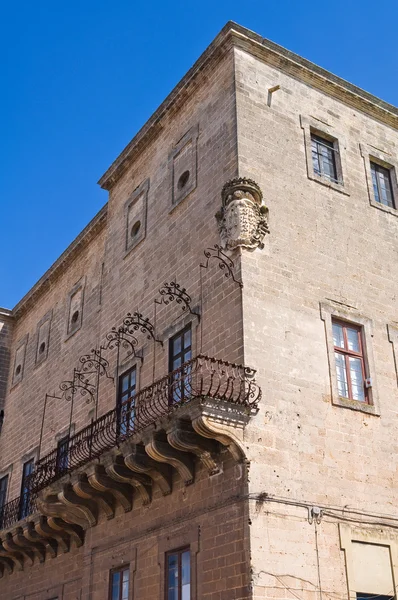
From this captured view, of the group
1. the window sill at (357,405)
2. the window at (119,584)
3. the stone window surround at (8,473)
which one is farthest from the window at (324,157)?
the stone window surround at (8,473)

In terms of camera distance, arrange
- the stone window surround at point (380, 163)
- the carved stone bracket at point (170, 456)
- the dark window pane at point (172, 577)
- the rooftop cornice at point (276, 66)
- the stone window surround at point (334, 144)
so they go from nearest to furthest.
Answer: the carved stone bracket at point (170, 456) < the dark window pane at point (172, 577) < the stone window surround at point (334, 144) < the rooftop cornice at point (276, 66) < the stone window surround at point (380, 163)

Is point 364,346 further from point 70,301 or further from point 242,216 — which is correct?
point 70,301

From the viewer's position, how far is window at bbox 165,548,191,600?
11930 millimetres

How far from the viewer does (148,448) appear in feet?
39.7

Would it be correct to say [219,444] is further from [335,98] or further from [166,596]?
[335,98]

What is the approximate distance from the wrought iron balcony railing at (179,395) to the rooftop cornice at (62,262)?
24.6 feet

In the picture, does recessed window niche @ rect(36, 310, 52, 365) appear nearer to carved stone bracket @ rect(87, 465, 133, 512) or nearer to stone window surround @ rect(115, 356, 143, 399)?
stone window surround @ rect(115, 356, 143, 399)

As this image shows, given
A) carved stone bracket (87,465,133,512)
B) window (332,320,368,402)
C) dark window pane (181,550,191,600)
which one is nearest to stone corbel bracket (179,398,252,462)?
dark window pane (181,550,191,600)

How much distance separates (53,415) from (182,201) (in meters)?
7.87

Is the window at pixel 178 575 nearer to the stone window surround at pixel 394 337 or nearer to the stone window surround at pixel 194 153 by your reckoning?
the stone window surround at pixel 394 337

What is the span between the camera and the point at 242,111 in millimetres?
14977

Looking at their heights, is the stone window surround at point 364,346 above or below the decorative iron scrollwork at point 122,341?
below

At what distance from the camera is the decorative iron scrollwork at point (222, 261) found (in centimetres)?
1314

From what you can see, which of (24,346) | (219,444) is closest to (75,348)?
(24,346)
